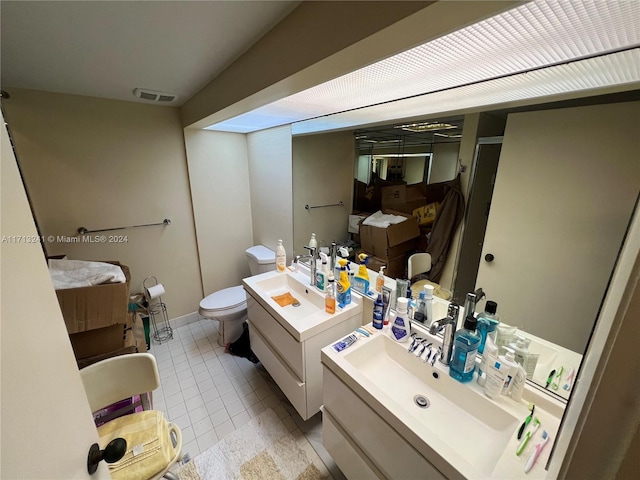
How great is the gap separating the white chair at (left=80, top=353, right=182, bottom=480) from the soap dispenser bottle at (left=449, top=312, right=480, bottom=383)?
1262 millimetres

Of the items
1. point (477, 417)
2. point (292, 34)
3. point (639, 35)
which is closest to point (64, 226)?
point (292, 34)

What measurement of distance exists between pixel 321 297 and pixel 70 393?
122cm

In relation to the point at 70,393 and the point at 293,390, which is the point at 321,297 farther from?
the point at 70,393

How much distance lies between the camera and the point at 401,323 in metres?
1.18

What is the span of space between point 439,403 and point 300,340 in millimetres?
683

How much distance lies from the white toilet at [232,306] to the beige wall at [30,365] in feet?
5.13

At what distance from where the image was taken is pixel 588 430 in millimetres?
410

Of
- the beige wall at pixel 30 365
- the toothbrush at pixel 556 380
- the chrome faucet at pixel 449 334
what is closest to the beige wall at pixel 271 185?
the chrome faucet at pixel 449 334

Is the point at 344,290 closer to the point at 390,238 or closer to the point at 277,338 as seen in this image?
the point at 390,238

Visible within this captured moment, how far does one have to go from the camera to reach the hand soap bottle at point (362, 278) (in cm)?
154

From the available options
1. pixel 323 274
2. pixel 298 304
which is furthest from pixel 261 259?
pixel 323 274

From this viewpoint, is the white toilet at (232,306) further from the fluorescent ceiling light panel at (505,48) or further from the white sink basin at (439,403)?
the fluorescent ceiling light panel at (505,48)

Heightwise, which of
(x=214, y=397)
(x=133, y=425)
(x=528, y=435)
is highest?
(x=528, y=435)

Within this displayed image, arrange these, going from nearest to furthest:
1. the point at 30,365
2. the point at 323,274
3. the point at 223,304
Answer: the point at 30,365 < the point at 323,274 < the point at 223,304
